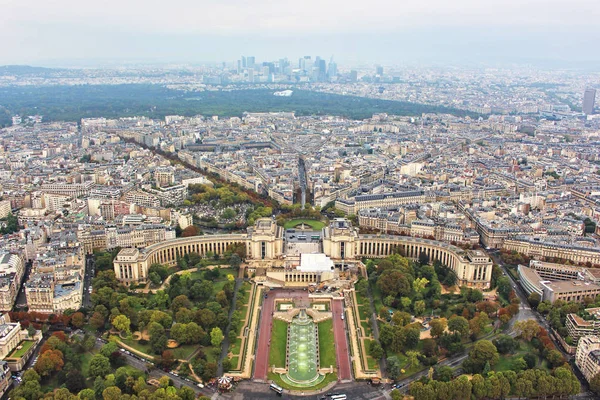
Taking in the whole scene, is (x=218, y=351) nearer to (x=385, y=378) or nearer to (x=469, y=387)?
(x=385, y=378)

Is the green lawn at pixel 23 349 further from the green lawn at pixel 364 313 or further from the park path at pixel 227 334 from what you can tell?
the green lawn at pixel 364 313

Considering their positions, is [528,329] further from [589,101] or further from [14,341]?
[589,101]

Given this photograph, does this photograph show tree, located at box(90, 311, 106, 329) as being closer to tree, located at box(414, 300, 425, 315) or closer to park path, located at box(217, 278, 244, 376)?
park path, located at box(217, 278, 244, 376)

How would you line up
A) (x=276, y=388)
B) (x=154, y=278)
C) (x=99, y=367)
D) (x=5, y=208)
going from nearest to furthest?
(x=276, y=388) < (x=99, y=367) < (x=154, y=278) < (x=5, y=208)

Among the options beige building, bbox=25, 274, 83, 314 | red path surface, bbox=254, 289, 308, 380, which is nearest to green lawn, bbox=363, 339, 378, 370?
red path surface, bbox=254, 289, 308, 380

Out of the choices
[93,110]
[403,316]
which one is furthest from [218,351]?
[93,110]

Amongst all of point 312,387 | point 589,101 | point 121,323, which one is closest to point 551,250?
point 312,387
